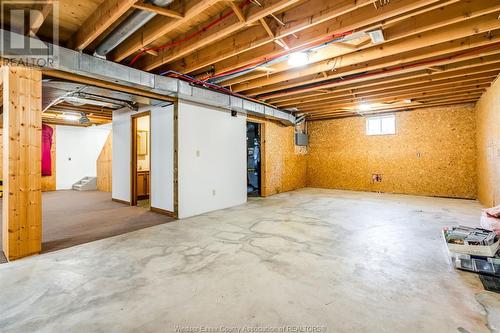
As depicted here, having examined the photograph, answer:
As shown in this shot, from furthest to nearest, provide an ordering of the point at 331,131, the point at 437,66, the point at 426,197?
the point at 331,131 → the point at 426,197 → the point at 437,66

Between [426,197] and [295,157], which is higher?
[295,157]

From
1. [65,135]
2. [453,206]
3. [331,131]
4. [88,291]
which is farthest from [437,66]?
[65,135]

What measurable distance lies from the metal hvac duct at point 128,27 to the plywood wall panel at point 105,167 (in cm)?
527

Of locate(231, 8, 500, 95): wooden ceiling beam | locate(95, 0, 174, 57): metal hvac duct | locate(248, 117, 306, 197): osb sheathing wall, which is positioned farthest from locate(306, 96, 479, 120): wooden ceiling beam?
locate(95, 0, 174, 57): metal hvac duct

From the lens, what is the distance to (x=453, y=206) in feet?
17.2

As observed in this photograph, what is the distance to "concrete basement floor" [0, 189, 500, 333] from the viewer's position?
5.39 feet

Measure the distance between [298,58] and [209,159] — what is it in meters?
2.54

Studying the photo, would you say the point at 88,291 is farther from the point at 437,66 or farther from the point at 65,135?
the point at 65,135

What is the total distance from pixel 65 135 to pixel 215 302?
31.7 feet

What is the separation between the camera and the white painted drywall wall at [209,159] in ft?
14.6

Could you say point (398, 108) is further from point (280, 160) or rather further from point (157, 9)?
point (157, 9)

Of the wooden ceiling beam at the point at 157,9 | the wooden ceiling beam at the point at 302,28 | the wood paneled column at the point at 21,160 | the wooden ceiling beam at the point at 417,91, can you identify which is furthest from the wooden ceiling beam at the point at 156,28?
the wooden ceiling beam at the point at 417,91

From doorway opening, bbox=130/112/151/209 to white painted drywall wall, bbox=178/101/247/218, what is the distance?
122 centimetres

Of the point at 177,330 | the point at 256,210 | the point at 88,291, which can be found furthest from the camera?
the point at 256,210
